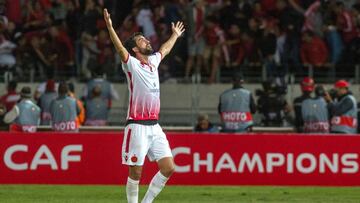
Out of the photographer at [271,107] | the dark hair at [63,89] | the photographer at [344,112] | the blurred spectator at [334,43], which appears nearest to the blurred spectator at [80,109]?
the dark hair at [63,89]

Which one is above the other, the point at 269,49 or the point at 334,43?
the point at 334,43

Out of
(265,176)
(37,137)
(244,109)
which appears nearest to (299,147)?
(265,176)

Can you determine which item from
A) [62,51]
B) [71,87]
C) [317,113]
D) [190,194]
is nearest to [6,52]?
[62,51]

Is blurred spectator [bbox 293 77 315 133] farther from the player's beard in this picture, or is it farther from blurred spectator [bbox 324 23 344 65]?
the player's beard

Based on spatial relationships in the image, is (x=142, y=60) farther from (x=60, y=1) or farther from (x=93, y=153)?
(x=60, y=1)

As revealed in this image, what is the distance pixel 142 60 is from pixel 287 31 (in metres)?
12.8

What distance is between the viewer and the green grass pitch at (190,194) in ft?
59.4

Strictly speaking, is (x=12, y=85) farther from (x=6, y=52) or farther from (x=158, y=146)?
(x=158, y=146)

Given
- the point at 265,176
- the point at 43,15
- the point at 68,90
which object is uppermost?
the point at 43,15

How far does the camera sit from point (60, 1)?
28.6 meters

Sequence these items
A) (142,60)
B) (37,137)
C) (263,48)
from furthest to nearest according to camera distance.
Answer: (263,48)
(37,137)
(142,60)

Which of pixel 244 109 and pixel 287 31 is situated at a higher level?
pixel 287 31

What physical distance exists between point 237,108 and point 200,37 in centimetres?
413

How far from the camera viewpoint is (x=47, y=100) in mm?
25281
